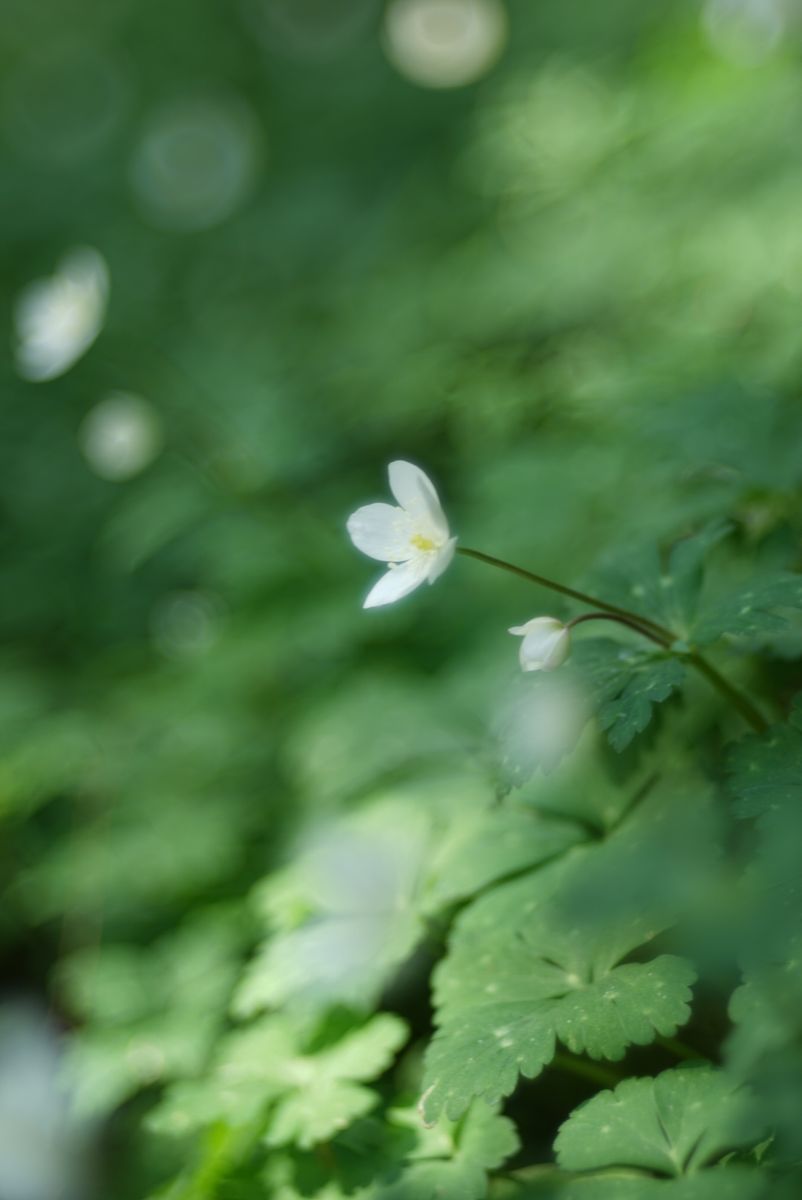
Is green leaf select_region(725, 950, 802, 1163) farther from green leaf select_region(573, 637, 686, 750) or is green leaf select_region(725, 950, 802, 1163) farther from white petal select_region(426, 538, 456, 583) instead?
white petal select_region(426, 538, 456, 583)

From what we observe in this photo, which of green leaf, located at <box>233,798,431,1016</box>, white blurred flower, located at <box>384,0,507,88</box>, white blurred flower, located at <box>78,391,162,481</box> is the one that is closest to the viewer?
green leaf, located at <box>233,798,431,1016</box>

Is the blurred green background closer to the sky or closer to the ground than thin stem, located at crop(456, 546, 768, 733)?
closer to the ground

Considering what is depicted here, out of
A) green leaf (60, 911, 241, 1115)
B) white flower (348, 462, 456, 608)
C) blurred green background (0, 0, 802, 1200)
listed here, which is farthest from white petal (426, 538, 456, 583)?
green leaf (60, 911, 241, 1115)

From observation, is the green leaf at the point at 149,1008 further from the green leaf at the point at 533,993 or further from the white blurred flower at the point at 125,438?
the white blurred flower at the point at 125,438

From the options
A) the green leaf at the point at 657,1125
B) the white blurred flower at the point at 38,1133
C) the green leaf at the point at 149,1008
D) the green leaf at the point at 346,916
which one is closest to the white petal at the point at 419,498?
the green leaf at the point at 346,916

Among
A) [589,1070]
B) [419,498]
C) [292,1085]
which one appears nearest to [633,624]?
[419,498]

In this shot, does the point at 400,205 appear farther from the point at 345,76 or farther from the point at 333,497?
the point at 345,76
